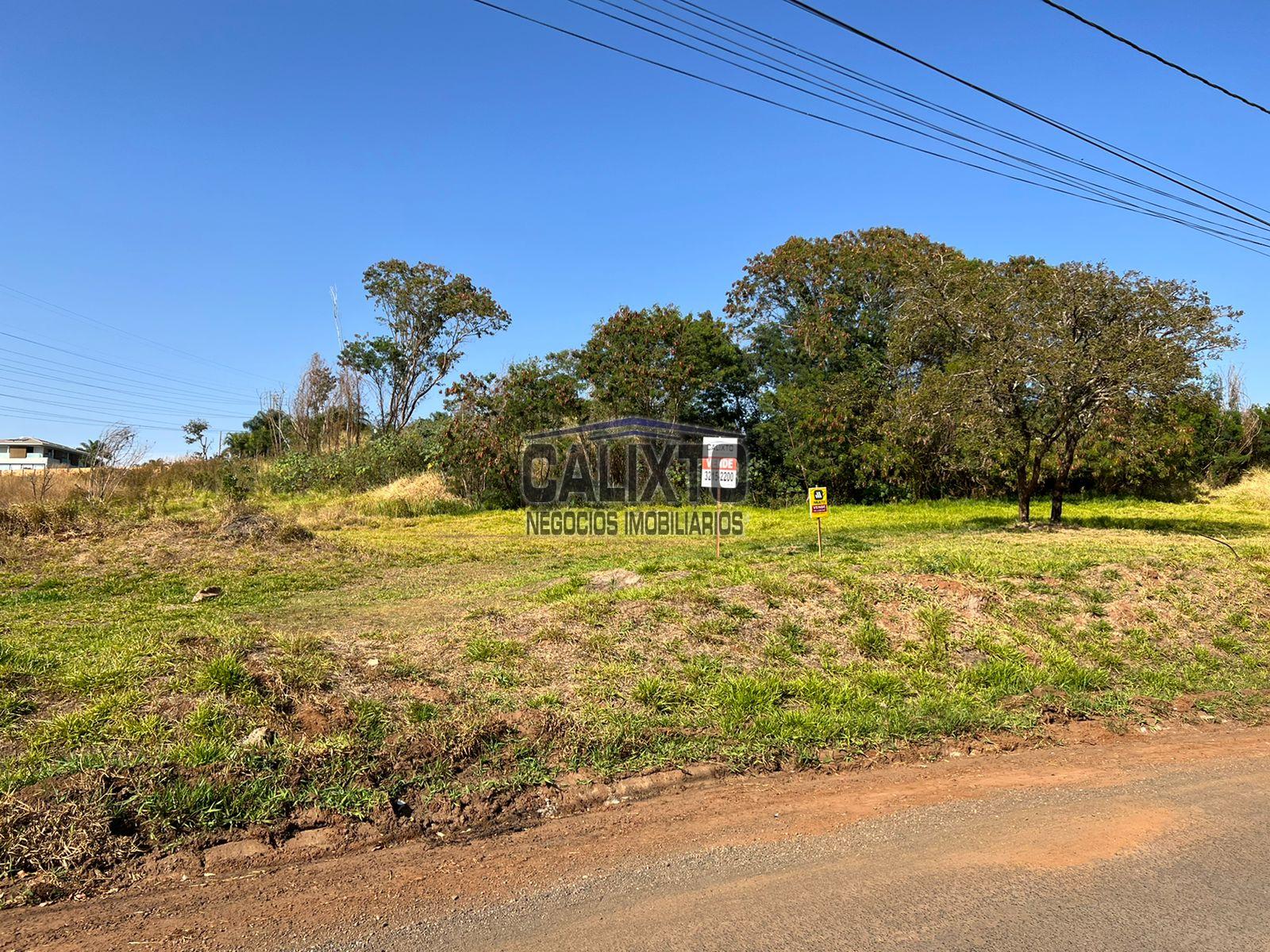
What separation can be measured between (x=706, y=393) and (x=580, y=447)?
19.8 feet

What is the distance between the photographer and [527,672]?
581 cm

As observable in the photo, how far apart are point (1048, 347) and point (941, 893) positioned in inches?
589

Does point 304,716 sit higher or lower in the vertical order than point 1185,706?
higher

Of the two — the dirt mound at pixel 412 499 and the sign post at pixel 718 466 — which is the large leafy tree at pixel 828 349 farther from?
the sign post at pixel 718 466

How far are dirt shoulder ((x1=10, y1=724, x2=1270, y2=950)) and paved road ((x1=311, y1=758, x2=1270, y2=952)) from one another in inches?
6.2

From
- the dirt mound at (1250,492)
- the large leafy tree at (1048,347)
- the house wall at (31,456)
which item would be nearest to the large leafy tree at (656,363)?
the large leafy tree at (1048,347)

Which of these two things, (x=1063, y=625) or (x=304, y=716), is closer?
(x=304, y=716)

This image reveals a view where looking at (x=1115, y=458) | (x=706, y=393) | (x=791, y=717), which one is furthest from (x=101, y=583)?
(x=1115, y=458)

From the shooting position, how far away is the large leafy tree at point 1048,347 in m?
15.3

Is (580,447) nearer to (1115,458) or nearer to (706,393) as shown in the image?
(706,393)

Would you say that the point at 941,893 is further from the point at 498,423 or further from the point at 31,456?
the point at 31,456

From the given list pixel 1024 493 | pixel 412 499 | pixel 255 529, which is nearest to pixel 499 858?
pixel 255 529

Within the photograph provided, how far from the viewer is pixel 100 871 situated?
136 inches

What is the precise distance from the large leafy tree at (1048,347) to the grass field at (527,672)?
5.74m
